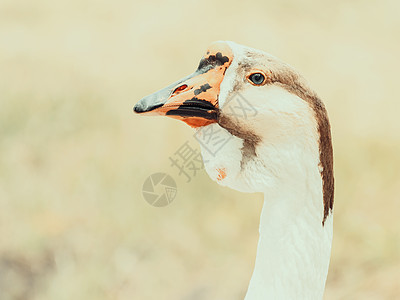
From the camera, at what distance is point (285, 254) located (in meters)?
1.76

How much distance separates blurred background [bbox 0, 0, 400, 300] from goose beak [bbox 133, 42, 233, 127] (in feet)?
8.84

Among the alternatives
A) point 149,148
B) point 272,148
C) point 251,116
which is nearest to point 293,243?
point 272,148

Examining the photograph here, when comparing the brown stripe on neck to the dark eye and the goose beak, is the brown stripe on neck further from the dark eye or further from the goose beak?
the goose beak

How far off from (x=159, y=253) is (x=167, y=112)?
9.57 ft

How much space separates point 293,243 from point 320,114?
1.39 feet

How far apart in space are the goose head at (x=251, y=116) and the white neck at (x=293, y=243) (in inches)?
1.4

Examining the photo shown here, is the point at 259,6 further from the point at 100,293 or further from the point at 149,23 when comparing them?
the point at 100,293

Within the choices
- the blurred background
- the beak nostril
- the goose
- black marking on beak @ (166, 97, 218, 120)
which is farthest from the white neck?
the blurred background

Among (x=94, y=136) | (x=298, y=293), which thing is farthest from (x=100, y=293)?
(x=298, y=293)

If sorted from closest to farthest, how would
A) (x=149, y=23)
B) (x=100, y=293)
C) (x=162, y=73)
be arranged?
(x=100, y=293) < (x=162, y=73) < (x=149, y=23)

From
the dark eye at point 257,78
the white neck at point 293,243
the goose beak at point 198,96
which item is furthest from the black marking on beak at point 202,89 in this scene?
the white neck at point 293,243

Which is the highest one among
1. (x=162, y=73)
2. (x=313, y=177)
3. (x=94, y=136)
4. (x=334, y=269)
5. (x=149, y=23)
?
(x=149, y=23)

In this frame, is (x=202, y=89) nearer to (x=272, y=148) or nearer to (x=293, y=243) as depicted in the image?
(x=272, y=148)

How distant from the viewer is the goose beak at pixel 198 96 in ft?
5.57
